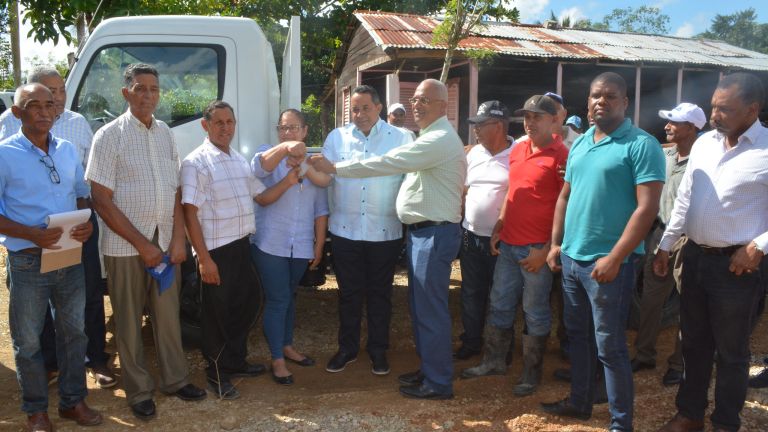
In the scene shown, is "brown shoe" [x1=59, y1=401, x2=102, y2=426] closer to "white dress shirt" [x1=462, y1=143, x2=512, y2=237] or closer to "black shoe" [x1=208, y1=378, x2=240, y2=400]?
"black shoe" [x1=208, y1=378, x2=240, y2=400]

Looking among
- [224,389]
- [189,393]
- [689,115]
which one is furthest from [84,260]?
[689,115]

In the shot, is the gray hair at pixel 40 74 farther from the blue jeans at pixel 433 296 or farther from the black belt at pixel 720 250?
the black belt at pixel 720 250

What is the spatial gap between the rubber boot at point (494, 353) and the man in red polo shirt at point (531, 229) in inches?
6.0

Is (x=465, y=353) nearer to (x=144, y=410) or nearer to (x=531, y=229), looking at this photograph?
(x=531, y=229)

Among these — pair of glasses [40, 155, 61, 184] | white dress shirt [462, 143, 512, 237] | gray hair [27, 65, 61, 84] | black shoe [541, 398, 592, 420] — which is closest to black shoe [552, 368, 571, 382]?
black shoe [541, 398, 592, 420]

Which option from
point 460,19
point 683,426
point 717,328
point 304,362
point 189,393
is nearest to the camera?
point 717,328

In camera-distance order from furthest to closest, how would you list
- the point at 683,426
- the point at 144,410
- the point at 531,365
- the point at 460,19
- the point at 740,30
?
the point at 740,30, the point at 460,19, the point at 531,365, the point at 144,410, the point at 683,426

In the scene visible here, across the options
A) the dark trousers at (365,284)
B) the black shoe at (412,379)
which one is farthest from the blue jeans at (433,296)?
the dark trousers at (365,284)

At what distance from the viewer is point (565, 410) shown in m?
3.31

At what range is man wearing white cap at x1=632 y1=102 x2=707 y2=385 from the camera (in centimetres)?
384

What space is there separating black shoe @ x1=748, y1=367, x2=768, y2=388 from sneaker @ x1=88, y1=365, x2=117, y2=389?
3943mm

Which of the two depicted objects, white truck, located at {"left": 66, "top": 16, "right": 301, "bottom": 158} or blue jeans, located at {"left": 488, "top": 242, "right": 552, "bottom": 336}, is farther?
white truck, located at {"left": 66, "top": 16, "right": 301, "bottom": 158}

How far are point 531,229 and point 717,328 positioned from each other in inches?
42.3

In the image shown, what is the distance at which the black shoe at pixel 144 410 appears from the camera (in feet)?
10.8
